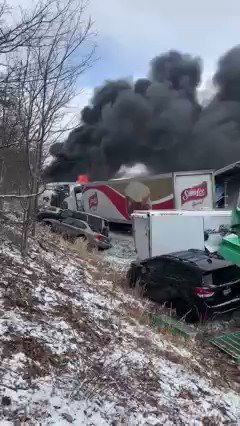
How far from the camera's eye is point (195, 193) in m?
20.6

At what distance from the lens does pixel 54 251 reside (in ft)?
35.1

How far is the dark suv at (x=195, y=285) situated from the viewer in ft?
28.3

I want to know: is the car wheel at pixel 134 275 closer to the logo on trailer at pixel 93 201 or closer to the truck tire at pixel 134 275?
the truck tire at pixel 134 275

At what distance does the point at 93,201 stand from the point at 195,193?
6.59 meters

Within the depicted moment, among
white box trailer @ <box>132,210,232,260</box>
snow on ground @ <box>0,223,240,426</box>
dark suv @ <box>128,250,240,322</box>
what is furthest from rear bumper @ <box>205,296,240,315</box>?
white box trailer @ <box>132,210,232,260</box>

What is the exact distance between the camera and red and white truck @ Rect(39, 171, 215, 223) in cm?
2056

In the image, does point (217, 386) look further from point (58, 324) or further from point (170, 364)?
point (58, 324)

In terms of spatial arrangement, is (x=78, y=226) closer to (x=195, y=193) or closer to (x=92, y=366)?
(x=195, y=193)

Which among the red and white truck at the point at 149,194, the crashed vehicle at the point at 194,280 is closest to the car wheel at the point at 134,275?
the crashed vehicle at the point at 194,280

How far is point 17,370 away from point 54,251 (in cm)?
696

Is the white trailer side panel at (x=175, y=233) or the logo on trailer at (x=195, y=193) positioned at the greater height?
the logo on trailer at (x=195, y=193)

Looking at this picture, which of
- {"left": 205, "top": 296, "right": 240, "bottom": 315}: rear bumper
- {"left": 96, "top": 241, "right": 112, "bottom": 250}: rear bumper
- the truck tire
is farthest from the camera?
{"left": 96, "top": 241, "right": 112, "bottom": 250}: rear bumper

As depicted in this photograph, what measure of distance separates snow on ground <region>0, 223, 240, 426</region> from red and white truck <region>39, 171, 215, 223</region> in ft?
42.6

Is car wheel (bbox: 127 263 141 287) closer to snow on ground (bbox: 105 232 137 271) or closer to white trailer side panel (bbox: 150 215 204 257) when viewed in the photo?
snow on ground (bbox: 105 232 137 271)
